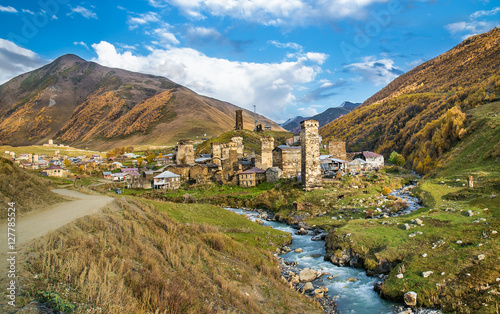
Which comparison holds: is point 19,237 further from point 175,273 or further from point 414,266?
point 414,266

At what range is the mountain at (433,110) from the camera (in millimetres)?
50812

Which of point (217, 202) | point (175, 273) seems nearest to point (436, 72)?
point (217, 202)

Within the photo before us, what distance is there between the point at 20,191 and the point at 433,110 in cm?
9257

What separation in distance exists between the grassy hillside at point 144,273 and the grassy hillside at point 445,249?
4393mm

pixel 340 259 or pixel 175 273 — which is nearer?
pixel 175 273

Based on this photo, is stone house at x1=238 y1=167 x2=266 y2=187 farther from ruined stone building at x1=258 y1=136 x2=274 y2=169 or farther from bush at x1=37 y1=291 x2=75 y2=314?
bush at x1=37 y1=291 x2=75 y2=314

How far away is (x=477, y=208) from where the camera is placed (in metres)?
16.1

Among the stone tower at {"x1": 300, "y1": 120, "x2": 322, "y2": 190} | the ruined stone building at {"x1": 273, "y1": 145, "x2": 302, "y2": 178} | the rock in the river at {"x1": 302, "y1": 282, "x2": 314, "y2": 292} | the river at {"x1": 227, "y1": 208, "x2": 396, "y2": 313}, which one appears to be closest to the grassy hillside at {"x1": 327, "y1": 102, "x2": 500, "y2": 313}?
the river at {"x1": 227, "y1": 208, "x2": 396, "y2": 313}

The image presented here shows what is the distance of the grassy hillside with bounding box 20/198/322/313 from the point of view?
5.64 metres

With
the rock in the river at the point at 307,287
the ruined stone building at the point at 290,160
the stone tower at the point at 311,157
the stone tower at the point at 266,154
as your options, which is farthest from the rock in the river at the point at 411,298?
the stone tower at the point at 266,154

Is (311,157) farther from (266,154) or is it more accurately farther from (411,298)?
(411,298)

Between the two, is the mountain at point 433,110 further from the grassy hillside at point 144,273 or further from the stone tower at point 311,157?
the grassy hillside at point 144,273

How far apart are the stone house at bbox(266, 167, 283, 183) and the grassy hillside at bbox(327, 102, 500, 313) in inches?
832

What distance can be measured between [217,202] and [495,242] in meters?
29.7
